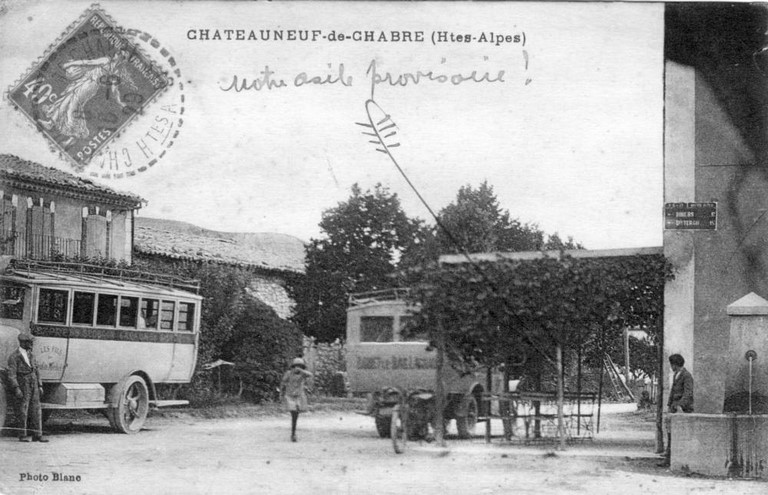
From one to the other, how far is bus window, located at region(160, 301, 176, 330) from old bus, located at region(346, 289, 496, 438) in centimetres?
194

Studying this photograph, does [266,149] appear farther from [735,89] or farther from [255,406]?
[735,89]

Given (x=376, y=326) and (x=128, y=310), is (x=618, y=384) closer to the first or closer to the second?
(x=376, y=326)

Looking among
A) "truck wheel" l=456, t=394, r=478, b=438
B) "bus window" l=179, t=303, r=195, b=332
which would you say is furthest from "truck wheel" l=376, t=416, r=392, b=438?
"bus window" l=179, t=303, r=195, b=332

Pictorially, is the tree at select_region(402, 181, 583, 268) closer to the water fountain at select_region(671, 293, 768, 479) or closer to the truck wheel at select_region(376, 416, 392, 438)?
the truck wheel at select_region(376, 416, 392, 438)

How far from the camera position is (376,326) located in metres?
8.77

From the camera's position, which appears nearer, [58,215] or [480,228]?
[480,228]

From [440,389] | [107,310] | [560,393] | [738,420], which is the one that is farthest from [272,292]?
[738,420]

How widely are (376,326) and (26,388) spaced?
3.54 meters

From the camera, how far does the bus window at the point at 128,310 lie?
29.4ft

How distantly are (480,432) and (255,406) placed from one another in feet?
8.08

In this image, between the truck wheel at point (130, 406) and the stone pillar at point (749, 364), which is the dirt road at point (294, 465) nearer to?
the truck wheel at point (130, 406)

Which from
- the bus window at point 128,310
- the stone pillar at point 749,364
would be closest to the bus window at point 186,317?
the bus window at point 128,310

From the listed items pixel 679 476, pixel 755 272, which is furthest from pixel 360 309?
pixel 755 272

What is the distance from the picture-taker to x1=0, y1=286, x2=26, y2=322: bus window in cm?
852
